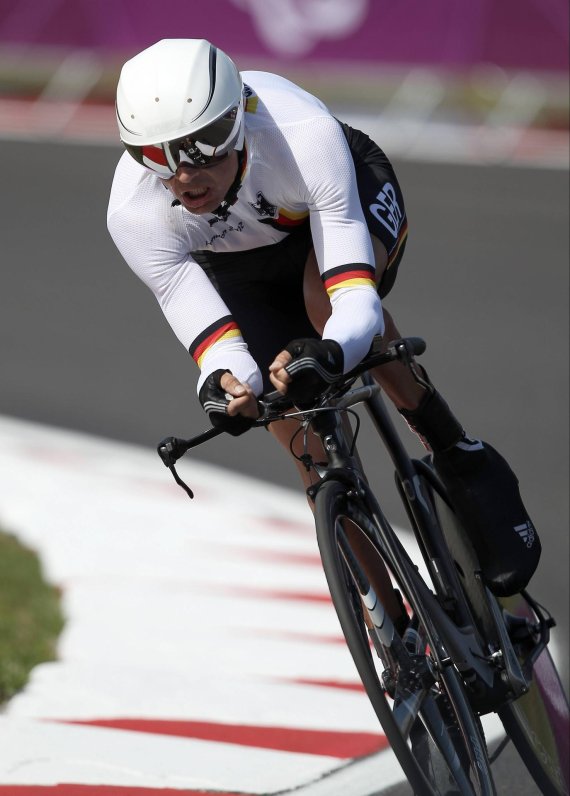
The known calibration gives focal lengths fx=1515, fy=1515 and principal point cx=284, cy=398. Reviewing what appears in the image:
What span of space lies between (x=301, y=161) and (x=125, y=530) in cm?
335

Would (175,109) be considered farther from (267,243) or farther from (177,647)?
(177,647)

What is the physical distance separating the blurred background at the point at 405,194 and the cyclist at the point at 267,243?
273 cm

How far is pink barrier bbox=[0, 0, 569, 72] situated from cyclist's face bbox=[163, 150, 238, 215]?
33.8 feet

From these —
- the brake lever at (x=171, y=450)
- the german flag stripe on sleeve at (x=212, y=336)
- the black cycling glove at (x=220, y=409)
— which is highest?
the german flag stripe on sleeve at (x=212, y=336)

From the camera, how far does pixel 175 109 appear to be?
358 cm

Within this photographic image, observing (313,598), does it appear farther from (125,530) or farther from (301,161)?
(301,161)

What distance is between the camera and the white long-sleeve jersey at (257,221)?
3.81 meters

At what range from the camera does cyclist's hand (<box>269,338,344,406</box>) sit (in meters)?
3.43

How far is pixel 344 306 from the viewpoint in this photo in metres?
3.72

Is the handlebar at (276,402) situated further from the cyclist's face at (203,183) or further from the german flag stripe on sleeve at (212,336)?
the cyclist's face at (203,183)

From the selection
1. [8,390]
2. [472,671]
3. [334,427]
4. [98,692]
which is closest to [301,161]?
[334,427]

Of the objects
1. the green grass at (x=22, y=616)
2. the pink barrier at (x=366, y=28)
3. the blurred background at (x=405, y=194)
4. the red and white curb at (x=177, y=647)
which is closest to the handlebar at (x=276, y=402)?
the red and white curb at (x=177, y=647)

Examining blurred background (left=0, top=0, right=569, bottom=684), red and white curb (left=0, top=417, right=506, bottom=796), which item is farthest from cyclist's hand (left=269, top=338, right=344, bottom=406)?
blurred background (left=0, top=0, right=569, bottom=684)

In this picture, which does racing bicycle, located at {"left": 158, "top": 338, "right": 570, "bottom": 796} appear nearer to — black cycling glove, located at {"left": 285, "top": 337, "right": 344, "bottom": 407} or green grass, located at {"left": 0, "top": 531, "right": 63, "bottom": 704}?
black cycling glove, located at {"left": 285, "top": 337, "right": 344, "bottom": 407}
